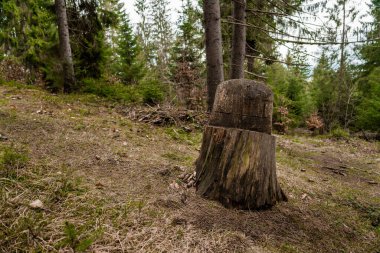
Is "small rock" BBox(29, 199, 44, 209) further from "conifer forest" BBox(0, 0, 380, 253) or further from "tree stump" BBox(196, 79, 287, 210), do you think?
"tree stump" BBox(196, 79, 287, 210)

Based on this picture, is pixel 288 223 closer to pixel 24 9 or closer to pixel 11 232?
pixel 11 232

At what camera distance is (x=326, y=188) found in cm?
366

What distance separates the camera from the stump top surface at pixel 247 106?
2.71 metres

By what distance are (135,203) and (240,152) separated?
1143mm

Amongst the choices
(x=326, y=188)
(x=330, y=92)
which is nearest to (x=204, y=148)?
(x=326, y=188)

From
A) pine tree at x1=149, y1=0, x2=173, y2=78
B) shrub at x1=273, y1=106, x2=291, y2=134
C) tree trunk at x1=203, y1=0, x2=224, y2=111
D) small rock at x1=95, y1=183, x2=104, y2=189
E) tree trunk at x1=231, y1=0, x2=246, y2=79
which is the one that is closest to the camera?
small rock at x1=95, y1=183, x2=104, y2=189

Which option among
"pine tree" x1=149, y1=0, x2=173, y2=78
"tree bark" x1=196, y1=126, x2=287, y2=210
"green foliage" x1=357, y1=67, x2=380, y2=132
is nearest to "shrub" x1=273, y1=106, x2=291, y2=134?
"green foliage" x1=357, y1=67, x2=380, y2=132

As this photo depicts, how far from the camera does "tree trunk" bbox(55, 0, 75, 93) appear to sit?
725 cm

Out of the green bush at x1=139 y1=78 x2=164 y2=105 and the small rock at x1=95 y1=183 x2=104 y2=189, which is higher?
the green bush at x1=139 y1=78 x2=164 y2=105

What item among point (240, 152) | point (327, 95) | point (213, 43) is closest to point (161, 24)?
point (327, 95)

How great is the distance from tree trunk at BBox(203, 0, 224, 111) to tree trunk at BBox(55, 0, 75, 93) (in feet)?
14.6

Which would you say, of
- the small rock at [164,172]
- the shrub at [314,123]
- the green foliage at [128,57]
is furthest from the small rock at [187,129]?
the shrub at [314,123]

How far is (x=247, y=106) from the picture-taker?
270 centimetres

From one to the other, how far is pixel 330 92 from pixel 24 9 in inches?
701
